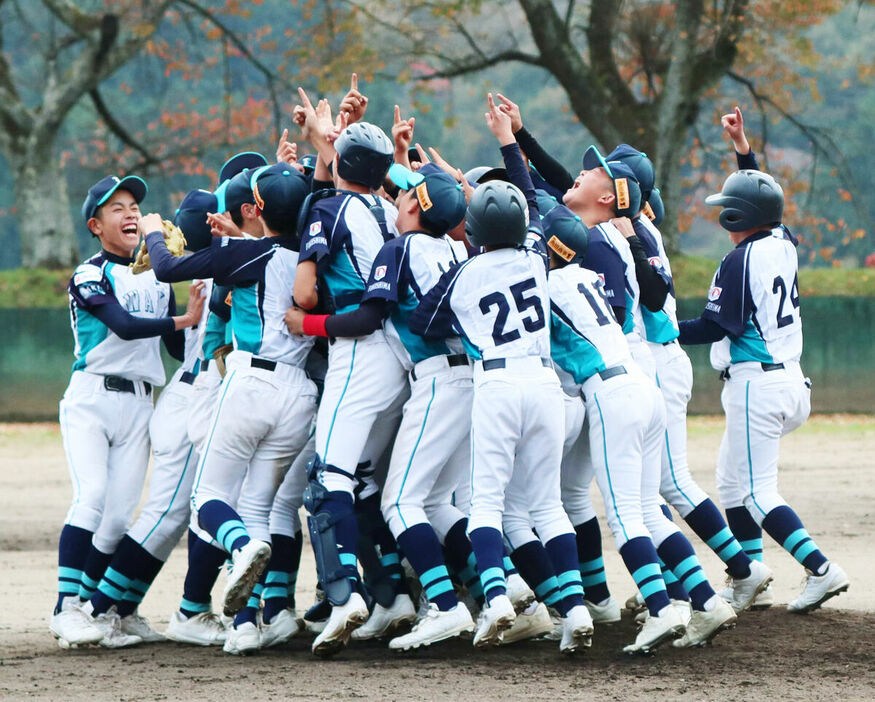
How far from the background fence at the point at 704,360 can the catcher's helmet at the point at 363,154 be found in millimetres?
12038

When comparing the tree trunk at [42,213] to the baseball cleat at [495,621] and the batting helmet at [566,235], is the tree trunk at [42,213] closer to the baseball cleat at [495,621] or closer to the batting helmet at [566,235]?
the batting helmet at [566,235]

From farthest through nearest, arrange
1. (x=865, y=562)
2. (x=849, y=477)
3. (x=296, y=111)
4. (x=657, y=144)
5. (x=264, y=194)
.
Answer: (x=657, y=144) → (x=849, y=477) → (x=865, y=562) → (x=296, y=111) → (x=264, y=194)

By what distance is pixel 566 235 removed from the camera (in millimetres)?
5270

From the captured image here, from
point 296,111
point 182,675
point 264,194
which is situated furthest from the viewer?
point 296,111

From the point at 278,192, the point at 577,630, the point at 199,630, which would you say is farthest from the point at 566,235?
the point at 199,630

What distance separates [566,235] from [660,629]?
1.59 m

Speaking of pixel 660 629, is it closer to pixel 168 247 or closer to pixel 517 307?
pixel 517 307

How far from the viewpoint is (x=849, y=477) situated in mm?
11516

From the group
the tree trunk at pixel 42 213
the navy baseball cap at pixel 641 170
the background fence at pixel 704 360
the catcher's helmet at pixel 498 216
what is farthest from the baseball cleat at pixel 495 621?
the tree trunk at pixel 42 213

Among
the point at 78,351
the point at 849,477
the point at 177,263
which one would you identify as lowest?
the point at 849,477

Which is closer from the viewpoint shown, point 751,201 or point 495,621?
point 495,621

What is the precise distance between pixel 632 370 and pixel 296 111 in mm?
1850

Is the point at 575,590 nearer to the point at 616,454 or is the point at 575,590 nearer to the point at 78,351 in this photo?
the point at 616,454

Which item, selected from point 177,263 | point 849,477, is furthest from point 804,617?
point 849,477
